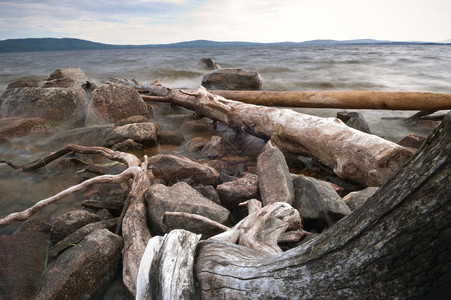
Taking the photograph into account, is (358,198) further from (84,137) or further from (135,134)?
(84,137)

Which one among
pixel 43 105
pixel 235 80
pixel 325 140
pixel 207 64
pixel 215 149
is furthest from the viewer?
pixel 207 64

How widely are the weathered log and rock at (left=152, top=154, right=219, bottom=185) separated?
11.3 ft

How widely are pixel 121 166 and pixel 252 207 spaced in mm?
2477

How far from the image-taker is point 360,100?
587 cm

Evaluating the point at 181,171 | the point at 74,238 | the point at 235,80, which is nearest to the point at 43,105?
the point at 181,171

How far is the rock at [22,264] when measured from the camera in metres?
2.13

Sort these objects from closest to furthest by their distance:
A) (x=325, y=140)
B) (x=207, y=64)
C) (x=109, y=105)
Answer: (x=325, y=140), (x=109, y=105), (x=207, y=64)

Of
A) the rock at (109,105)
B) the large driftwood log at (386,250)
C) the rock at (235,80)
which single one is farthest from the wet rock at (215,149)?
the rock at (235,80)

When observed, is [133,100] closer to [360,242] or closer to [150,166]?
[150,166]

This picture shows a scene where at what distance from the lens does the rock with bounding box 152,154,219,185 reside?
11.6 feet

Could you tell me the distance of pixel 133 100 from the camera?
22.5 feet

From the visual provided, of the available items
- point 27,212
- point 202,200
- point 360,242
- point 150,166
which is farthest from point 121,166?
point 360,242

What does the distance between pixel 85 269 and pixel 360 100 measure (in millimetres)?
5531

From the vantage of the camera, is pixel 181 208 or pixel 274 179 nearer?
pixel 181 208
